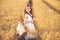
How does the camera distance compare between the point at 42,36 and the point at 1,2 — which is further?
the point at 1,2

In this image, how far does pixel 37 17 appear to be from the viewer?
6.89 feet

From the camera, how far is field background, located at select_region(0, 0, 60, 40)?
6.68 ft

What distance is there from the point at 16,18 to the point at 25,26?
17cm

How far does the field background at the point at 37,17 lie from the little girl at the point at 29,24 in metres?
0.05

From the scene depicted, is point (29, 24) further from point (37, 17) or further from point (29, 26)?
point (37, 17)

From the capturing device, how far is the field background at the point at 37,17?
2.04 m

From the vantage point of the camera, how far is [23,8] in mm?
2146

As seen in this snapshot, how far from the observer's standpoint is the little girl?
2.03 metres

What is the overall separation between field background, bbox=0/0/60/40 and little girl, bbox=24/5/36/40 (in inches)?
2.1

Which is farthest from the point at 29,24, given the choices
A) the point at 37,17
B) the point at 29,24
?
the point at 37,17

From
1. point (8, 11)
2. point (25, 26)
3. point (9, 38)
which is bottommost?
point (9, 38)

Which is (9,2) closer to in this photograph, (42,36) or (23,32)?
(23,32)

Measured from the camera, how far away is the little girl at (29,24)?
203 cm

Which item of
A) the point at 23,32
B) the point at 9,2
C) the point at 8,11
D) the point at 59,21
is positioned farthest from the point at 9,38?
the point at 59,21
